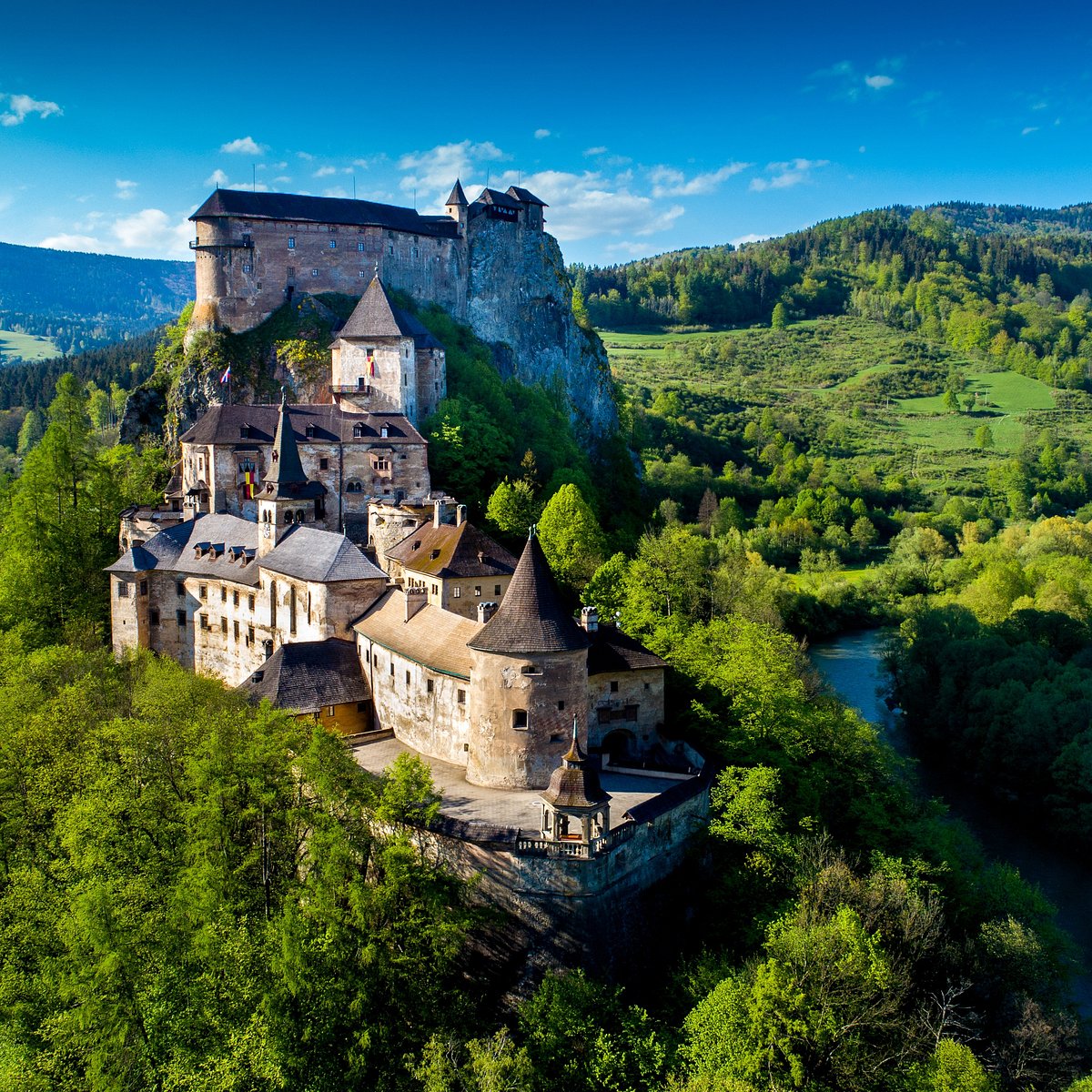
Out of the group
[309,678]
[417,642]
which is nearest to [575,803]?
[417,642]

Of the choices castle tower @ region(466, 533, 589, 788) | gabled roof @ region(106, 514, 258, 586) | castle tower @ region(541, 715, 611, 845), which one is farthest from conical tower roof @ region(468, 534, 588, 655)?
gabled roof @ region(106, 514, 258, 586)

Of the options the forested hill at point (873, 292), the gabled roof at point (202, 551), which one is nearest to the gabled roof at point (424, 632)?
the gabled roof at point (202, 551)

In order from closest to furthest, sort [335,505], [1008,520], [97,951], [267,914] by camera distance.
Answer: [97,951] < [267,914] < [335,505] < [1008,520]

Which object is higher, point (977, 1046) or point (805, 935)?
point (805, 935)

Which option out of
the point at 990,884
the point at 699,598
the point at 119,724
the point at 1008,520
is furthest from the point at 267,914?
the point at 1008,520

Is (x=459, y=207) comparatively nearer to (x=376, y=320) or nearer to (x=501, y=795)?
(x=376, y=320)

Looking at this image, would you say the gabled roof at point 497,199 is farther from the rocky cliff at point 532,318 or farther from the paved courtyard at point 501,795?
the paved courtyard at point 501,795

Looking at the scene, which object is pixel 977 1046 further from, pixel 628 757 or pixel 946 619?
pixel 946 619
